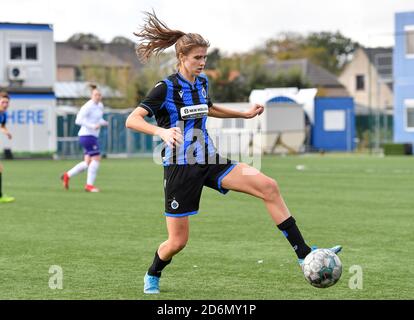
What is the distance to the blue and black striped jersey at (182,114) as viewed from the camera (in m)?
8.02

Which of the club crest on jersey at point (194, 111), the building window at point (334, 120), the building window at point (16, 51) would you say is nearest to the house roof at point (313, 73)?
the building window at point (334, 120)

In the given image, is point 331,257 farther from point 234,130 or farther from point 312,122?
point 312,122

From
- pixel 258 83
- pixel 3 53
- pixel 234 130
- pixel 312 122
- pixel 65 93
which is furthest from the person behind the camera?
pixel 65 93

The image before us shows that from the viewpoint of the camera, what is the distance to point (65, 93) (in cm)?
8319

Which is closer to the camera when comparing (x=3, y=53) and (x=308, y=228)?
(x=308, y=228)

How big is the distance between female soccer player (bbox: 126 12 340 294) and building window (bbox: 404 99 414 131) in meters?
43.2

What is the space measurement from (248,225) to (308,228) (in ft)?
3.52

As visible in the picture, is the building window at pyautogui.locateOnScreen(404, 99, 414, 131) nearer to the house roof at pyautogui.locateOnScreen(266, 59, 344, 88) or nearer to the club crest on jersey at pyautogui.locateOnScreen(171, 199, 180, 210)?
the house roof at pyautogui.locateOnScreen(266, 59, 344, 88)

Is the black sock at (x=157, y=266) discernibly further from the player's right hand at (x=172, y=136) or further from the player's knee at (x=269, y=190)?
the player's right hand at (x=172, y=136)

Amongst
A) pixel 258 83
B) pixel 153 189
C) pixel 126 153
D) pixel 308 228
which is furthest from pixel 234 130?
pixel 308 228

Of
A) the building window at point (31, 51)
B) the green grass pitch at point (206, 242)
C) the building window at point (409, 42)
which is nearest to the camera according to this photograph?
the green grass pitch at point (206, 242)

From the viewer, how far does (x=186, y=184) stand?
26.3 ft

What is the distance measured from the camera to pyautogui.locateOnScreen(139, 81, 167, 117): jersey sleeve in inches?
313

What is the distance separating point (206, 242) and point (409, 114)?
39.9 metres
